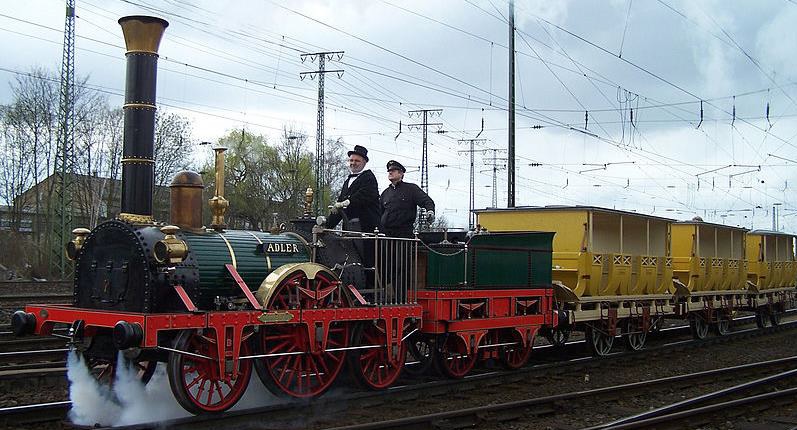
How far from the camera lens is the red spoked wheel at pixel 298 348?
25.9ft

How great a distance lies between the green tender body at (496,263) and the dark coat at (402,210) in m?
0.52

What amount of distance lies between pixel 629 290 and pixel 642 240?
197 centimetres

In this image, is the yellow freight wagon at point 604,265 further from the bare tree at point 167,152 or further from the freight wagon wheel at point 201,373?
the bare tree at point 167,152

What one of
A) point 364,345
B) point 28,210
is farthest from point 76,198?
point 364,345

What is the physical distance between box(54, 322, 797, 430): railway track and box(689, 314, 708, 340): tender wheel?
437 cm

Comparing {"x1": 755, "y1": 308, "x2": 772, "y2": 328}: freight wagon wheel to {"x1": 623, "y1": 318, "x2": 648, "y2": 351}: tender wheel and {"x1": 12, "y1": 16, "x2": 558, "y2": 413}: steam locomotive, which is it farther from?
{"x1": 12, "y1": 16, "x2": 558, "y2": 413}: steam locomotive

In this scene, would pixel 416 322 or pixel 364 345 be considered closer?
pixel 364 345

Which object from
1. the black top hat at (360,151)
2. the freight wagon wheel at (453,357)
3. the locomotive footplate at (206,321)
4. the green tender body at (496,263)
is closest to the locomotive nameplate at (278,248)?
the locomotive footplate at (206,321)

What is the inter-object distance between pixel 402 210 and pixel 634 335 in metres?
7.40

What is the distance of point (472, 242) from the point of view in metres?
10.5

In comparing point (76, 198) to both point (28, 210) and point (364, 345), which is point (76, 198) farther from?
point (364, 345)

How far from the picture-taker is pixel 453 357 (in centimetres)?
1065

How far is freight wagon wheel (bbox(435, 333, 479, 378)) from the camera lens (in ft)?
34.1

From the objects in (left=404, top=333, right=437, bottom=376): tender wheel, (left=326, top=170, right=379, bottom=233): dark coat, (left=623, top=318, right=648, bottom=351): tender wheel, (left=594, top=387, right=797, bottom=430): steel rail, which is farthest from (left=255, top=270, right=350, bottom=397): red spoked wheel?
(left=623, top=318, right=648, bottom=351): tender wheel
